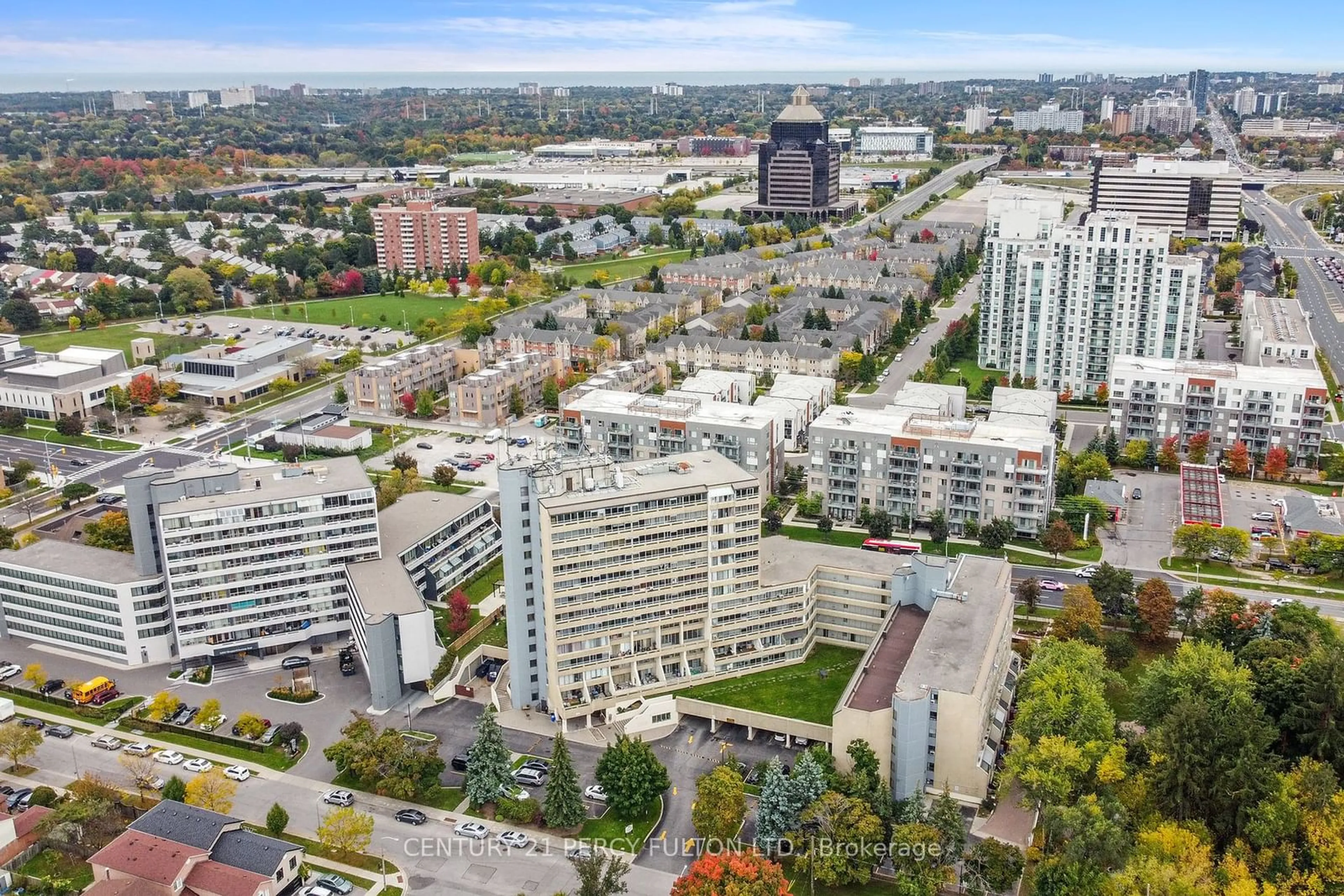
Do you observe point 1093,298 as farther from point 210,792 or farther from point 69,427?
point 69,427

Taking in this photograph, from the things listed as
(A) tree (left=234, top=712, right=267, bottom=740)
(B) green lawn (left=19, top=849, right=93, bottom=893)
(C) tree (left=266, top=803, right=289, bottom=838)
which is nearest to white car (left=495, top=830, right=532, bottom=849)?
(C) tree (left=266, top=803, right=289, bottom=838)

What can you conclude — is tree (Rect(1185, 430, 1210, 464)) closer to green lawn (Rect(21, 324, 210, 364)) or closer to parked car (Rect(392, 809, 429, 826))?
parked car (Rect(392, 809, 429, 826))

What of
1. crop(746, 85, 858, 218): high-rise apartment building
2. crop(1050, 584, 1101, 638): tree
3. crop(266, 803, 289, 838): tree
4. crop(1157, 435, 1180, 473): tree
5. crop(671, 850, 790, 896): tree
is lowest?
crop(266, 803, 289, 838): tree

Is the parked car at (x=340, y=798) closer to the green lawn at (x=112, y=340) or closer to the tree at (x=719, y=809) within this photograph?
the tree at (x=719, y=809)

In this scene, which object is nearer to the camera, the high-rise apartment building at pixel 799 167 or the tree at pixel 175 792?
the tree at pixel 175 792

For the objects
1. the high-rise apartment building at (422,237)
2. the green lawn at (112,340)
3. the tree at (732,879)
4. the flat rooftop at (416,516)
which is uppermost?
the high-rise apartment building at (422,237)

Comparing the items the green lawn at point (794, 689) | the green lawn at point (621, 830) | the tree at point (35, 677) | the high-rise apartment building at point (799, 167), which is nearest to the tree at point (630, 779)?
the green lawn at point (621, 830)
